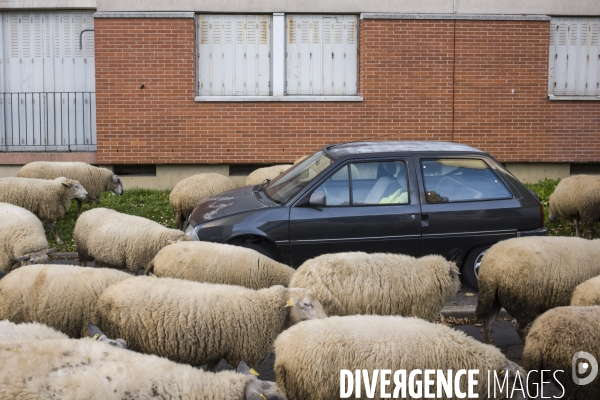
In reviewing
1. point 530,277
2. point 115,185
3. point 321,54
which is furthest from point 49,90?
point 530,277

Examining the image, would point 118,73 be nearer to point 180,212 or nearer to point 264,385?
point 180,212

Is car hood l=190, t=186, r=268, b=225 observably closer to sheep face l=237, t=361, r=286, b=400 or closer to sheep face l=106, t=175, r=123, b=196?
sheep face l=237, t=361, r=286, b=400

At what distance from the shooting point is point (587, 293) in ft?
20.4

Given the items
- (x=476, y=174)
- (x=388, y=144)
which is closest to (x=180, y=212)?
(x=388, y=144)

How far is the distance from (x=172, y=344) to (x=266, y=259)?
178cm

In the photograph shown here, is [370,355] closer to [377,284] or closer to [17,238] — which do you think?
[377,284]

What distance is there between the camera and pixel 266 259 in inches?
289

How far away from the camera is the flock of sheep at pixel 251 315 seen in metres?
4.34

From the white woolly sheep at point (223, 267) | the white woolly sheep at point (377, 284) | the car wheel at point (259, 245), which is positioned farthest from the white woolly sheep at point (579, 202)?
the white woolly sheep at point (223, 267)

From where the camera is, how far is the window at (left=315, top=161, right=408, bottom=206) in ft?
27.8

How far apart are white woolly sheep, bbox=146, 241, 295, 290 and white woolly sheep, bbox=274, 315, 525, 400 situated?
2011mm

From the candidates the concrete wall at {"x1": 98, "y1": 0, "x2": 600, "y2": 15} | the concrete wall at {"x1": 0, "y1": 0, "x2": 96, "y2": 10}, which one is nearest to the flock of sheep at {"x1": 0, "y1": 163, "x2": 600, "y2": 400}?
the concrete wall at {"x1": 98, "y1": 0, "x2": 600, "y2": 15}

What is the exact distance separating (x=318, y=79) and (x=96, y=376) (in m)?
11.9

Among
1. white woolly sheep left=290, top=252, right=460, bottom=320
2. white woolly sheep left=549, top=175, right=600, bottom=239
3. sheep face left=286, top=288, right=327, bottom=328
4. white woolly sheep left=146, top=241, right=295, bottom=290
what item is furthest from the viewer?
white woolly sheep left=549, top=175, right=600, bottom=239
